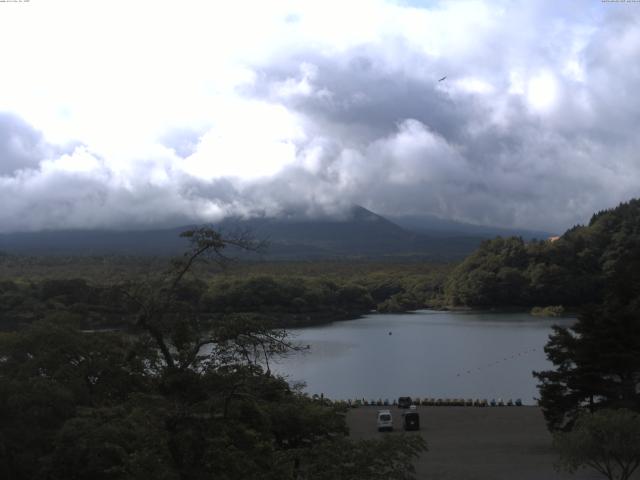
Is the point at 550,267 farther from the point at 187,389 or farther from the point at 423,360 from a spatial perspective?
the point at 187,389

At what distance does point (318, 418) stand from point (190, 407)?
18.8ft

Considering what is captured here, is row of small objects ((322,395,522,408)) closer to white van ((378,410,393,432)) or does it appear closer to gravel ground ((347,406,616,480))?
gravel ground ((347,406,616,480))

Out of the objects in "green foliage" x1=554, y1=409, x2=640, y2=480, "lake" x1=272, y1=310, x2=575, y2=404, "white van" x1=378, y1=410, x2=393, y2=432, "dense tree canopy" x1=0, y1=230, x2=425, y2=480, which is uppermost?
"dense tree canopy" x1=0, y1=230, x2=425, y2=480

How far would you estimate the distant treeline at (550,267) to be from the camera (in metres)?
86.4

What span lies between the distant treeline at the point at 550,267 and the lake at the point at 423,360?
47.4 ft

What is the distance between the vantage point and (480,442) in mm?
21484

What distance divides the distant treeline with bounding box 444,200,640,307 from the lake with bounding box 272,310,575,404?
14443mm

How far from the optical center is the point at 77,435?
975cm

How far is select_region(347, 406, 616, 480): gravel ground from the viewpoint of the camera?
17.1 meters

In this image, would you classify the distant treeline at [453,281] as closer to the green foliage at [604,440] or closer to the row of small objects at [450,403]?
the row of small objects at [450,403]

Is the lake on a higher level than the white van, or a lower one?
lower

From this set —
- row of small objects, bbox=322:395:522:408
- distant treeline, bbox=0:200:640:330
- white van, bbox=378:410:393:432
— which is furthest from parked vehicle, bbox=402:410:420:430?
distant treeline, bbox=0:200:640:330

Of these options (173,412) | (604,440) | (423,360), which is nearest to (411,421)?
(604,440)

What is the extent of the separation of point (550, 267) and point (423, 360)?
1826 inches
